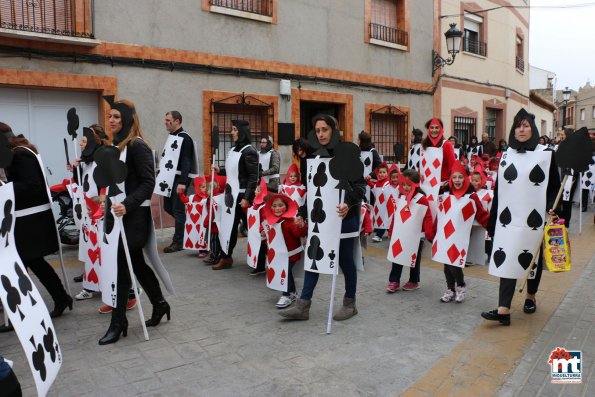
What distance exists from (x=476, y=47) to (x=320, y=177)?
15.1 metres

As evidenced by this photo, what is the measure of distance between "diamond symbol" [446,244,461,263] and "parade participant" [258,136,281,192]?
11.7 ft

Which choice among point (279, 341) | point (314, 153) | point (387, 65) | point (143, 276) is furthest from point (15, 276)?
point (387, 65)

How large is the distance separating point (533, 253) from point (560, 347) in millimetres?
815

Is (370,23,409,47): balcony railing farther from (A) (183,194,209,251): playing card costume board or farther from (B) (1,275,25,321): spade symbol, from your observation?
(B) (1,275,25,321): spade symbol

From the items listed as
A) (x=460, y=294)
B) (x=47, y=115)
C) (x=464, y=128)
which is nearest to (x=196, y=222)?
(x=47, y=115)

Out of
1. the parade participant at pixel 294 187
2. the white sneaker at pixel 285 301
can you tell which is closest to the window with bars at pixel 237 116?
the parade participant at pixel 294 187

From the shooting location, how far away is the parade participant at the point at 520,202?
443cm

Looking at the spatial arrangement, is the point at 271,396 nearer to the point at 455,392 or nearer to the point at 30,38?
the point at 455,392

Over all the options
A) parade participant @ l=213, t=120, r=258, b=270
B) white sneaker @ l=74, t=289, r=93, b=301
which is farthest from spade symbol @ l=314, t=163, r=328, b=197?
white sneaker @ l=74, t=289, r=93, b=301

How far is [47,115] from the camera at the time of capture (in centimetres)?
857

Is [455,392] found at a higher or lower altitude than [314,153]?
lower

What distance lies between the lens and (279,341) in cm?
424

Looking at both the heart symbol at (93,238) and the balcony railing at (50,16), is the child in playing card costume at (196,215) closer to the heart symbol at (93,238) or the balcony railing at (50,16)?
the heart symbol at (93,238)

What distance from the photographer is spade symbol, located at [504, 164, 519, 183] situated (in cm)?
448
